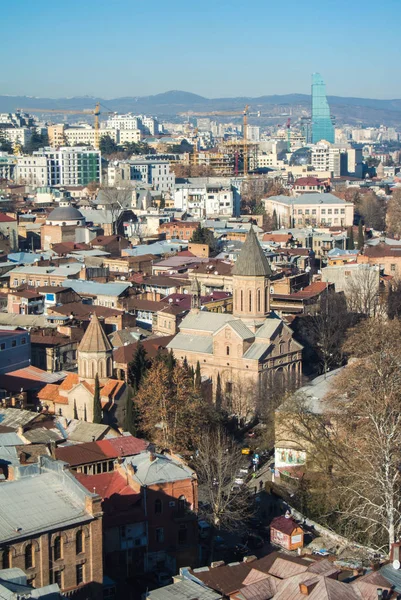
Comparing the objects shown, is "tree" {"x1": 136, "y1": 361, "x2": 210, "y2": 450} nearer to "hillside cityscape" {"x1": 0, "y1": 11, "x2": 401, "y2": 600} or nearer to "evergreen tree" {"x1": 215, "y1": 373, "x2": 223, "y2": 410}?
"hillside cityscape" {"x1": 0, "y1": 11, "x2": 401, "y2": 600}

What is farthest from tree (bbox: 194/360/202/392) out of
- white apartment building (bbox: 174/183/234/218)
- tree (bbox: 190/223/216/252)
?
white apartment building (bbox: 174/183/234/218)

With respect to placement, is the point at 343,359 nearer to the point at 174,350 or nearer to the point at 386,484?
the point at 174,350

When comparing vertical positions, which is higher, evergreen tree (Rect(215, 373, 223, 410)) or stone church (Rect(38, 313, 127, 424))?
stone church (Rect(38, 313, 127, 424))

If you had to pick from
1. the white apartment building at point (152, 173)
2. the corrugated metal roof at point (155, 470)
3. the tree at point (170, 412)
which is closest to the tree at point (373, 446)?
the corrugated metal roof at point (155, 470)

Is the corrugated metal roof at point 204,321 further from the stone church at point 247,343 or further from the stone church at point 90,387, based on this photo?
the stone church at point 90,387

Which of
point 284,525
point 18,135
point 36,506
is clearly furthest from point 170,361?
point 18,135

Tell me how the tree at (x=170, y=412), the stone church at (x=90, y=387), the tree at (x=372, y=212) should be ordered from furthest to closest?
the tree at (x=372, y=212), the stone church at (x=90, y=387), the tree at (x=170, y=412)
